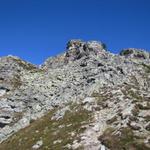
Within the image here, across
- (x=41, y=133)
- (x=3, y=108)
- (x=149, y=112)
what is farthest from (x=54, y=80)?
(x=149, y=112)

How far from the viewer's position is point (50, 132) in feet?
176

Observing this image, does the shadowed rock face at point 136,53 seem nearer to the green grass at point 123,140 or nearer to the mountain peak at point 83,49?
the mountain peak at point 83,49

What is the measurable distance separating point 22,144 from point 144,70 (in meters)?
43.4

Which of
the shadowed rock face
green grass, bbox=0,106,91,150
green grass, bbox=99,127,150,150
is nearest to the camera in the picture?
green grass, bbox=99,127,150,150

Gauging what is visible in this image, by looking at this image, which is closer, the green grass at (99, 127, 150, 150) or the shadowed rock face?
the green grass at (99, 127, 150, 150)

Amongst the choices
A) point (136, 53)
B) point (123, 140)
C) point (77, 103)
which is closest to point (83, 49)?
point (136, 53)

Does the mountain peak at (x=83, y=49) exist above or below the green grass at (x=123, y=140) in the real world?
above

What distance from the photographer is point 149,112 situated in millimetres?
50031

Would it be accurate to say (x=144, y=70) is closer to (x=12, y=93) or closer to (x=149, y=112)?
(x=12, y=93)

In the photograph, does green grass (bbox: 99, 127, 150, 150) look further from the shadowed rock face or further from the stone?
the shadowed rock face

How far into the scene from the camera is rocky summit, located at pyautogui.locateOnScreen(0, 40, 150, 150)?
4659 centimetres

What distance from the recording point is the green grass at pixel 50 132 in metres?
49.4

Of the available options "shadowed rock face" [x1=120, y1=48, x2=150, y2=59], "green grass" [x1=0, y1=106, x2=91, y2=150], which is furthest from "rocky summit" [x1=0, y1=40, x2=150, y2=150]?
"shadowed rock face" [x1=120, y1=48, x2=150, y2=59]

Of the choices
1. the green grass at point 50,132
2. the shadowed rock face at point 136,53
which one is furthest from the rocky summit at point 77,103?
the shadowed rock face at point 136,53
